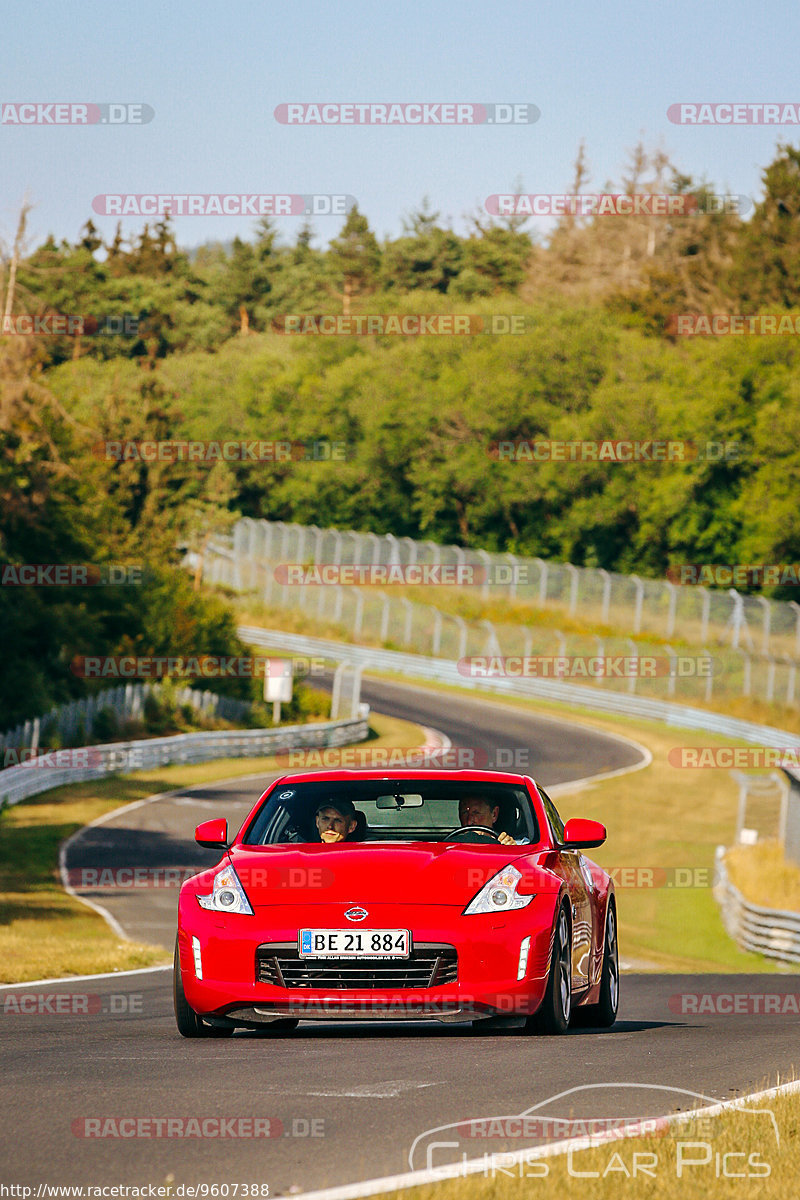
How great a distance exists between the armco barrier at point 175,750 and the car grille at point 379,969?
1041 inches

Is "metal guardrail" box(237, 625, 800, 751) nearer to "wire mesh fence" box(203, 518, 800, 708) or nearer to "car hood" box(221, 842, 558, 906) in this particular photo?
"wire mesh fence" box(203, 518, 800, 708)

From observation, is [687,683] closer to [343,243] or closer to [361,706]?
[361,706]

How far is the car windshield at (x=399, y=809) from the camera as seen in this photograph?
9688mm

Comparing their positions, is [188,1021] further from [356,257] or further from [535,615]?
[356,257]

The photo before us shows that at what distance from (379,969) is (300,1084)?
3.78 ft

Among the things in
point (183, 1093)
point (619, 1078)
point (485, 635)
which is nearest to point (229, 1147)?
point (183, 1093)

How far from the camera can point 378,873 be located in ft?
28.9

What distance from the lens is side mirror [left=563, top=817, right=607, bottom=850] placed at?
31.5 feet
